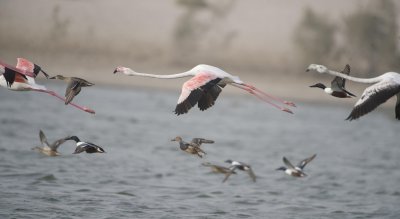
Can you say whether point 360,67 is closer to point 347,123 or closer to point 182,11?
point 347,123

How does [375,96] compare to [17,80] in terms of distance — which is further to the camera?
[17,80]

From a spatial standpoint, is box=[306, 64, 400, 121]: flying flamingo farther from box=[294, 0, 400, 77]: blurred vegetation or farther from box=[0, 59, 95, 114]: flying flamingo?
box=[294, 0, 400, 77]: blurred vegetation

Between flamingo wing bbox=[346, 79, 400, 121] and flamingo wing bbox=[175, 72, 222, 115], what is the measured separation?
2267 mm

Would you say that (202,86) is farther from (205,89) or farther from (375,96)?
(375,96)

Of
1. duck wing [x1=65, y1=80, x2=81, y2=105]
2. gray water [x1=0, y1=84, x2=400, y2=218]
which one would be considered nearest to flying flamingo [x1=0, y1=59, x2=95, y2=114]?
duck wing [x1=65, y1=80, x2=81, y2=105]

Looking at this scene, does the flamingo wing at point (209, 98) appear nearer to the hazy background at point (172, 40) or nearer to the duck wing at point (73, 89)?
the duck wing at point (73, 89)

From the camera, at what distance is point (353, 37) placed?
37.3 metres

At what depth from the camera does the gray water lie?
14.8 m

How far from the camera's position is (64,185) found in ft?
52.6

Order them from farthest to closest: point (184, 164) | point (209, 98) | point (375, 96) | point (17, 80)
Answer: point (184, 164) < point (209, 98) < point (17, 80) < point (375, 96)

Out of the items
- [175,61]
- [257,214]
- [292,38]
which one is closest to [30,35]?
[175,61]

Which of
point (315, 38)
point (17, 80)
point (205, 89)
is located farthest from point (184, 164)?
point (315, 38)

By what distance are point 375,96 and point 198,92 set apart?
8.56 feet

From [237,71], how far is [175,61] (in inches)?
115
